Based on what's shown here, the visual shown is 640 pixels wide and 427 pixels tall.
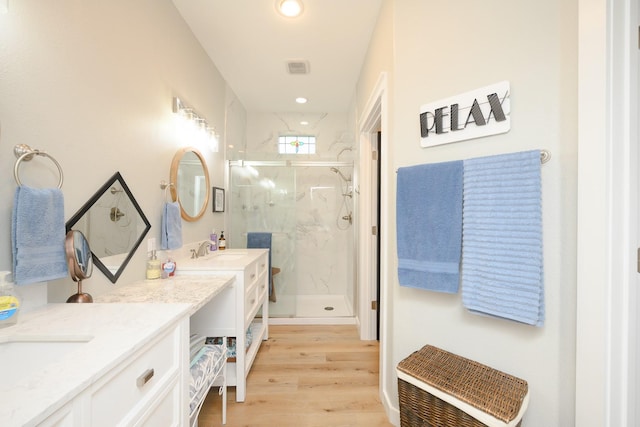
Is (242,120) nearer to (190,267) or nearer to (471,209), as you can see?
(190,267)

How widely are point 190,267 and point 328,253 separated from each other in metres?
2.21

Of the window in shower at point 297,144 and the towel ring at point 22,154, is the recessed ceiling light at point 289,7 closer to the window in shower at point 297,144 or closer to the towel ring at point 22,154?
the towel ring at point 22,154

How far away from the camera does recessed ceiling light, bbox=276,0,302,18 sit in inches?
69.3

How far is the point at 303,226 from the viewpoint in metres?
3.66

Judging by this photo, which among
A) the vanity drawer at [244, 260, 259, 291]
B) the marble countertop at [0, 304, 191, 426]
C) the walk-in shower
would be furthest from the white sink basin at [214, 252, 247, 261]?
the marble countertop at [0, 304, 191, 426]

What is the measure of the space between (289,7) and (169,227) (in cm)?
166

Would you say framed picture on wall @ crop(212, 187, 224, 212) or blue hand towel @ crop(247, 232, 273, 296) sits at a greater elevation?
framed picture on wall @ crop(212, 187, 224, 212)

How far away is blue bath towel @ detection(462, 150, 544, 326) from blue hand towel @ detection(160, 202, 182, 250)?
1706mm

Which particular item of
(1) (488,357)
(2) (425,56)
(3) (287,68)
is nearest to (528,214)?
(1) (488,357)

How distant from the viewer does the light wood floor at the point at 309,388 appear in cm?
157

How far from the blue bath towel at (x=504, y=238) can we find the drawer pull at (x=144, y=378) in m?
1.21

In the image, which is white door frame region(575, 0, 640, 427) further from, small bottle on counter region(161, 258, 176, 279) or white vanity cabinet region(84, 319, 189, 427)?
small bottle on counter region(161, 258, 176, 279)

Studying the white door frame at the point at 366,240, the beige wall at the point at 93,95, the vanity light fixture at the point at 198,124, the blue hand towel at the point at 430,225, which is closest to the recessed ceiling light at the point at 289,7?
the beige wall at the point at 93,95

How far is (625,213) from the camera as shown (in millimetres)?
868
